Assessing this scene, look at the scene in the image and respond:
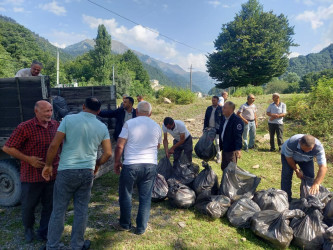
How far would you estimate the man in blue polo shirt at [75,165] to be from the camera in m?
2.08

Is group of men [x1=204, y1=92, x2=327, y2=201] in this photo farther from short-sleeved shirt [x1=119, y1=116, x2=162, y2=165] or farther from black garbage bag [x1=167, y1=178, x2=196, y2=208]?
short-sleeved shirt [x1=119, y1=116, x2=162, y2=165]

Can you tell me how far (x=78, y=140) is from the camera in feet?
6.92

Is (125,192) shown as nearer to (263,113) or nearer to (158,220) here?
(158,220)

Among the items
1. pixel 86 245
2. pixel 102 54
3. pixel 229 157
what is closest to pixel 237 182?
pixel 229 157

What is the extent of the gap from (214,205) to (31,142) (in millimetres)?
2410

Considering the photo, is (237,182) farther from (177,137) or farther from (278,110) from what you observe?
(278,110)

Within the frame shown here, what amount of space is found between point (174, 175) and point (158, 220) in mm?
1002

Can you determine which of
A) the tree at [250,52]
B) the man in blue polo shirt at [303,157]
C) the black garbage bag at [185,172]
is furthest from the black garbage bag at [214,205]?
the tree at [250,52]

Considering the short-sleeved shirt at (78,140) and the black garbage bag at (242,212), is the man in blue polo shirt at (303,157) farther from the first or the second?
the short-sleeved shirt at (78,140)

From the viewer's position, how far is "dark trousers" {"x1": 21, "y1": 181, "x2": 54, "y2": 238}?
237cm

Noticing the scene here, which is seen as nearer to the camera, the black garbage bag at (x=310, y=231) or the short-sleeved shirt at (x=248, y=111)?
the black garbage bag at (x=310, y=231)

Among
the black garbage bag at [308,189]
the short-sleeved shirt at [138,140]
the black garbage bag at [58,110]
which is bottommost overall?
the black garbage bag at [308,189]

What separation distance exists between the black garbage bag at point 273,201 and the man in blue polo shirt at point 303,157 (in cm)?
37

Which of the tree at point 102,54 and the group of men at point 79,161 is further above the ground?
the tree at point 102,54
